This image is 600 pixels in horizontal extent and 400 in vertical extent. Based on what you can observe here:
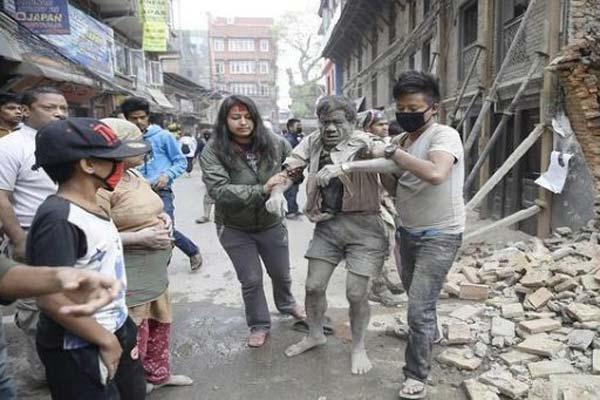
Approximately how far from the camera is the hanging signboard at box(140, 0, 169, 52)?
1442cm

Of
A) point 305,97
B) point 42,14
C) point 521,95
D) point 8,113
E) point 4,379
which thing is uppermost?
point 305,97

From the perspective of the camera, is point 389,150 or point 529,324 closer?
point 389,150

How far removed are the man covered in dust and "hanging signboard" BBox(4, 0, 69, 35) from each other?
23.1 feet

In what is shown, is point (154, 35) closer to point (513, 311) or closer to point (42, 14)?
point (42, 14)

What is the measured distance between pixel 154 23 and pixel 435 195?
46.6 feet

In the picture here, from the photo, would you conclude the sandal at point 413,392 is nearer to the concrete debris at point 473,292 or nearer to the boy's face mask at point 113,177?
the concrete debris at point 473,292

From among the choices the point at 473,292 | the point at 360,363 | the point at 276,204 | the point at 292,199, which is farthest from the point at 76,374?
the point at 292,199

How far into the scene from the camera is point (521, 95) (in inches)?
278

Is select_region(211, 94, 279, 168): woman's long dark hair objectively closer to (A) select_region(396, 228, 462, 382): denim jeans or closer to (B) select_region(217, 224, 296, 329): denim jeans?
(B) select_region(217, 224, 296, 329): denim jeans

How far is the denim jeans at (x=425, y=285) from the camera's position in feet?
8.98

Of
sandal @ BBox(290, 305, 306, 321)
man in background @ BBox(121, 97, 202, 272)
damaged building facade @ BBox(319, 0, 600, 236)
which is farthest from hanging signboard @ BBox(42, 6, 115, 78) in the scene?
sandal @ BBox(290, 305, 306, 321)

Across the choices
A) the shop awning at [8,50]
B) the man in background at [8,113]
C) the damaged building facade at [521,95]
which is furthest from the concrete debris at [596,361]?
the shop awning at [8,50]

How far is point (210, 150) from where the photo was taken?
3.39m

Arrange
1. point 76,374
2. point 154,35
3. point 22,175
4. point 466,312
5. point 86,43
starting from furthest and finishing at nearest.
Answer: point 154,35 → point 86,43 → point 466,312 → point 22,175 → point 76,374
